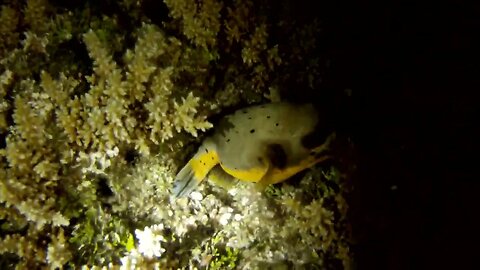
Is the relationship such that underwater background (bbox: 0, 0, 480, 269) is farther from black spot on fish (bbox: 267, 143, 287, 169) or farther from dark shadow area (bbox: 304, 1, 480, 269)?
black spot on fish (bbox: 267, 143, 287, 169)

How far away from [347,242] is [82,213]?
1.59 m

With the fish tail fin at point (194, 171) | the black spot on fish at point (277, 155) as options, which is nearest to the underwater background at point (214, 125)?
the fish tail fin at point (194, 171)

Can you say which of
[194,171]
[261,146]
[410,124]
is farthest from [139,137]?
[410,124]

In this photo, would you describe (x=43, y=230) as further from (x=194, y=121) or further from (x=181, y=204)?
(x=194, y=121)

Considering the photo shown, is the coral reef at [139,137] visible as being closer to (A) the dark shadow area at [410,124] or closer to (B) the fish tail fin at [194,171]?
(B) the fish tail fin at [194,171]

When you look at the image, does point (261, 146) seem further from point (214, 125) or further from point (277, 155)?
point (214, 125)

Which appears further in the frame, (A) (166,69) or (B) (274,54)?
(B) (274,54)

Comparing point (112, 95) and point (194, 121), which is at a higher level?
point (112, 95)

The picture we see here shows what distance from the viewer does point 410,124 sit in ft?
8.54

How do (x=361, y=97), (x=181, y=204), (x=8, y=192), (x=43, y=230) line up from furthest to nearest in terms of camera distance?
(x=361, y=97)
(x=181, y=204)
(x=43, y=230)
(x=8, y=192)

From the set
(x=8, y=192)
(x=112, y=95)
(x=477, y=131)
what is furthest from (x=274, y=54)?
(x=8, y=192)

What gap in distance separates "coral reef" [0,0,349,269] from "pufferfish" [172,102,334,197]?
0.14m

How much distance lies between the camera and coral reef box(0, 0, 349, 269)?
7.02 ft

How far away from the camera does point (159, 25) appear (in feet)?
8.44
